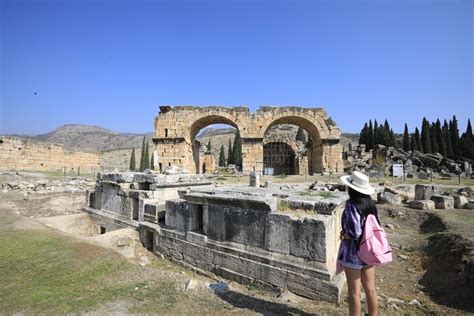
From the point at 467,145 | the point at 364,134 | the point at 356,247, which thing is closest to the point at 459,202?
the point at 356,247

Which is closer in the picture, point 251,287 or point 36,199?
point 251,287

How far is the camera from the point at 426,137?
37.8 metres

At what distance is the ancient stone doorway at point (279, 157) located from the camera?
29.6 meters

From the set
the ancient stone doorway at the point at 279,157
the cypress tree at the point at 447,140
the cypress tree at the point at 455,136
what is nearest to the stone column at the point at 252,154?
the ancient stone doorway at the point at 279,157

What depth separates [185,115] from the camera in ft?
62.5

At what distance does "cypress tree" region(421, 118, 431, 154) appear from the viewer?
3705 cm

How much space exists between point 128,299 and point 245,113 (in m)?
16.6

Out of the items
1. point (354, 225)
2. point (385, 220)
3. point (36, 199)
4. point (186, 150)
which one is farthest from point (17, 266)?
point (186, 150)

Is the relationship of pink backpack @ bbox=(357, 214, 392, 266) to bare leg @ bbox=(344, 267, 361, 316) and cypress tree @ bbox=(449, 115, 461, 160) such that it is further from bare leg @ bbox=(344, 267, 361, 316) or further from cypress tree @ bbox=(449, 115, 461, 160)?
cypress tree @ bbox=(449, 115, 461, 160)

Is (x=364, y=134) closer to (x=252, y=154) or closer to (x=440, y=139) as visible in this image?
(x=440, y=139)

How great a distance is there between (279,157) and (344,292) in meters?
26.7

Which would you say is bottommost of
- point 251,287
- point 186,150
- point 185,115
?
point 251,287

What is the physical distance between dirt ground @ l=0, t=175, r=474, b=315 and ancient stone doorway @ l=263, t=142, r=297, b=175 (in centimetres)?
2116

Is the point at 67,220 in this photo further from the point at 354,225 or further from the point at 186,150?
the point at 186,150
